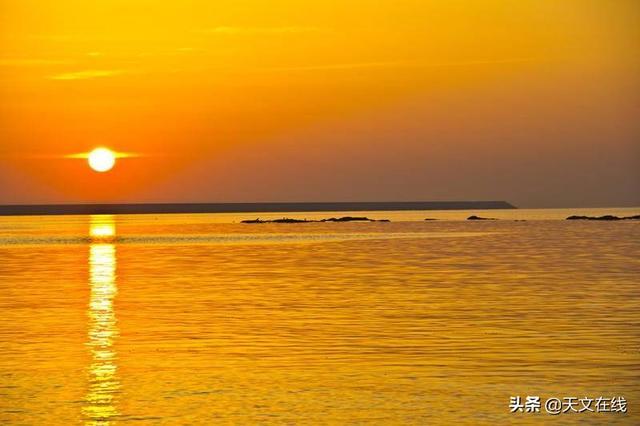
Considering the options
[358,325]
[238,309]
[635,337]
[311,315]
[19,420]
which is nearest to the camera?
[19,420]

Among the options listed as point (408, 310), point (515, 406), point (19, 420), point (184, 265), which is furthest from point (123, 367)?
point (184, 265)

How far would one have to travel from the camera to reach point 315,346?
2761cm

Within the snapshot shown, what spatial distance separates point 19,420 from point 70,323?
14.3 meters

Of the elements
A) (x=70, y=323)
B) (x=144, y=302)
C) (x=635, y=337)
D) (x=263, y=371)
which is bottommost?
(x=263, y=371)

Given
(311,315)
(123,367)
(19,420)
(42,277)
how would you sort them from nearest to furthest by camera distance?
(19,420) < (123,367) < (311,315) < (42,277)

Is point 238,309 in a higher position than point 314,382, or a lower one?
higher

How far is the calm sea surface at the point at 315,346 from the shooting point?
796 inches

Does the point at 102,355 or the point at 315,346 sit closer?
the point at 102,355

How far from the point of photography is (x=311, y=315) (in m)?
34.6

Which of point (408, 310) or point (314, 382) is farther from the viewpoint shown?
point (408, 310)

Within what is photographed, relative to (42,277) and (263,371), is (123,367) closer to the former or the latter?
(263,371)

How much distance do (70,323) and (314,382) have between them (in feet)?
42.0

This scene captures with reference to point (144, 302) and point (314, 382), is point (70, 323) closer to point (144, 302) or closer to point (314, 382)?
point (144, 302)

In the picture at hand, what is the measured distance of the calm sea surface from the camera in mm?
20219
